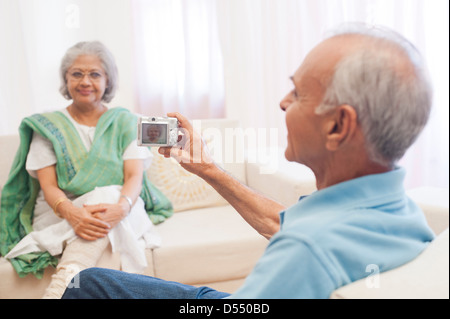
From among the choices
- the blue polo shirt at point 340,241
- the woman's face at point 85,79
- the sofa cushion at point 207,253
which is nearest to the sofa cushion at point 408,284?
the blue polo shirt at point 340,241

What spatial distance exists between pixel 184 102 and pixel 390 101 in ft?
7.18

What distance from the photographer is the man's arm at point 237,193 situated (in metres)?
1.12

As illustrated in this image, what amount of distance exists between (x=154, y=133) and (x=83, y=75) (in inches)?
35.9

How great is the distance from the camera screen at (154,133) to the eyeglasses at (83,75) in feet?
2.81

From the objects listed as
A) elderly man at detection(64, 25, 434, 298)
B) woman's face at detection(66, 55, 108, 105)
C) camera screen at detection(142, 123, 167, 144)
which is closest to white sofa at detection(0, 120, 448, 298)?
woman's face at detection(66, 55, 108, 105)

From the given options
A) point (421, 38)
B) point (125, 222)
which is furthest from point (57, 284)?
point (421, 38)

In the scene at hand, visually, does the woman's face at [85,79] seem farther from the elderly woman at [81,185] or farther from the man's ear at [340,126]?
the man's ear at [340,126]

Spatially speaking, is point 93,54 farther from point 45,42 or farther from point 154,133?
point 154,133

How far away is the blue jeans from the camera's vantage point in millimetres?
1021

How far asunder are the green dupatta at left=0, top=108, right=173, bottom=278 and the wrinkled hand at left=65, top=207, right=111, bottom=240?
0.59 ft

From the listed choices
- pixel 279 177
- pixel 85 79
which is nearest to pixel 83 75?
pixel 85 79

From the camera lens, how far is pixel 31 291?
5.78ft

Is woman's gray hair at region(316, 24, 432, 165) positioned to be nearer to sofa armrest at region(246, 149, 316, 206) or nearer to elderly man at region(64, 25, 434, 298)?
elderly man at region(64, 25, 434, 298)
